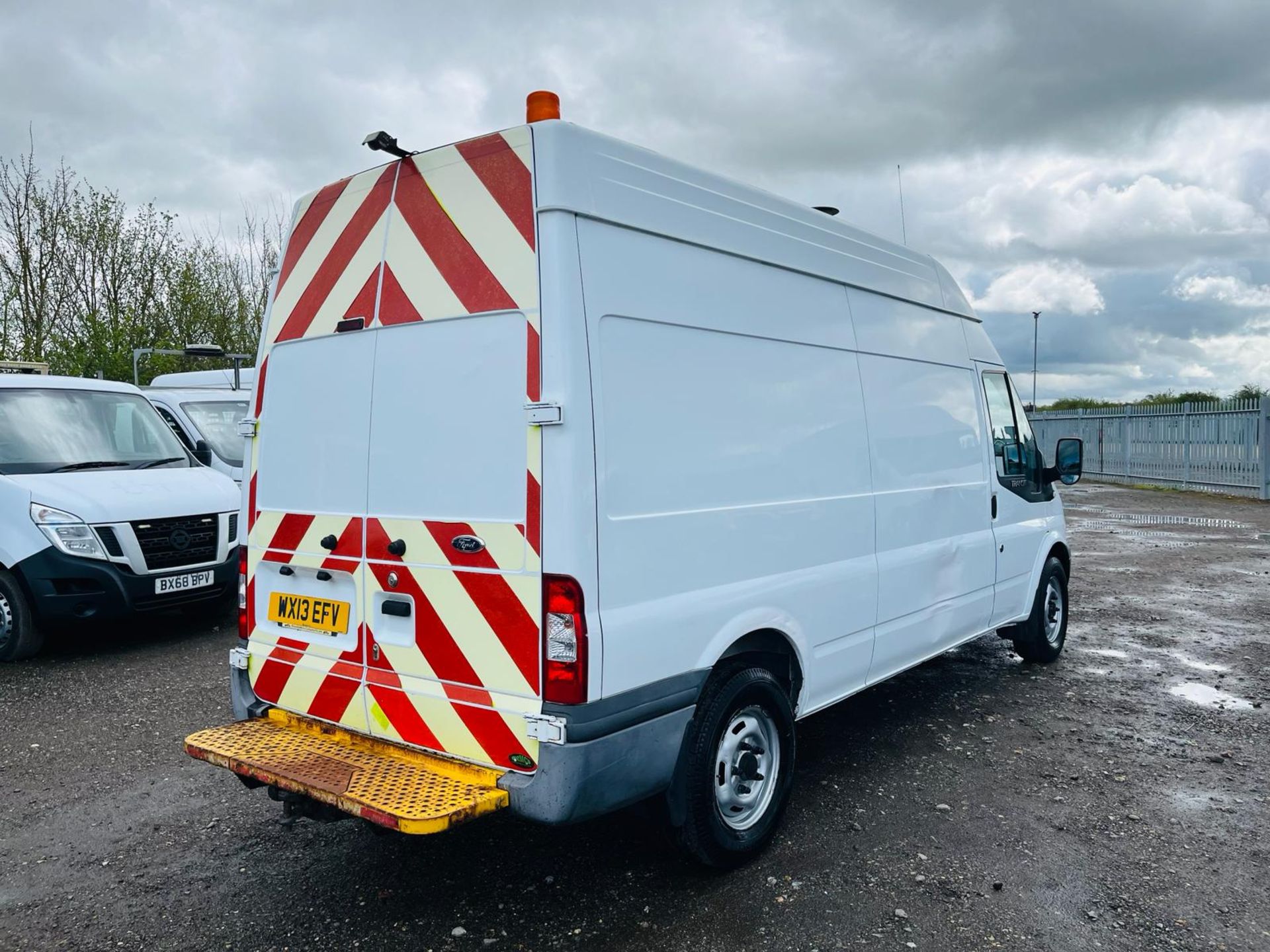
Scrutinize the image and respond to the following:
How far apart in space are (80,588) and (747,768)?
5.51 meters

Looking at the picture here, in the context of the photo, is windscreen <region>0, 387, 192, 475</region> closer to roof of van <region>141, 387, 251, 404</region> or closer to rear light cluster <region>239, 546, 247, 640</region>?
roof of van <region>141, 387, 251, 404</region>

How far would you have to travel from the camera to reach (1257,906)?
11.3 feet

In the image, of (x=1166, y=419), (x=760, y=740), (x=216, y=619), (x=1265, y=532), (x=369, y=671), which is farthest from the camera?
(x=1166, y=419)

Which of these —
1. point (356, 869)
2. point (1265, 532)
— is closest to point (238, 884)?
point (356, 869)

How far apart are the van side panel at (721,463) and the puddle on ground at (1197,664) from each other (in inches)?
142

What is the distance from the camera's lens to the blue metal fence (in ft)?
61.5

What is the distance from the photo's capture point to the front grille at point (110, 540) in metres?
6.99

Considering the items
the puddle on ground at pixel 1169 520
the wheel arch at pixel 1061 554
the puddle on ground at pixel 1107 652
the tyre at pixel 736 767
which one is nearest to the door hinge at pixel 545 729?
the tyre at pixel 736 767

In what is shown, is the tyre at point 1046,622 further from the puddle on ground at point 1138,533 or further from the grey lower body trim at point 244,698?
the puddle on ground at point 1138,533

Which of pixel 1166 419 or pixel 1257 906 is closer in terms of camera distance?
pixel 1257 906

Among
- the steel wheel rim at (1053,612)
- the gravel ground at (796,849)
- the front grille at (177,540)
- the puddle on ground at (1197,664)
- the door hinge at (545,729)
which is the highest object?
the front grille at (177,540)

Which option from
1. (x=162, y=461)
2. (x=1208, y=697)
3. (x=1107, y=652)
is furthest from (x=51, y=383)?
(x=1208, y=697)

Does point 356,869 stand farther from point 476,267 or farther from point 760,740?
point 476,267

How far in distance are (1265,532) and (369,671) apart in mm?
14482
